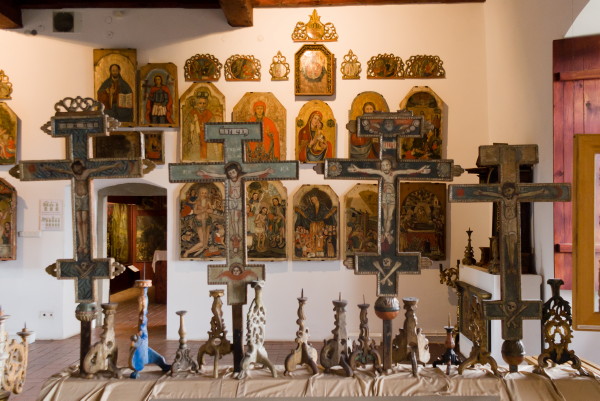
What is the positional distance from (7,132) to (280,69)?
4194 mm

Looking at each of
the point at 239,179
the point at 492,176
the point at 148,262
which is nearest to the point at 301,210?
the point at 492,176

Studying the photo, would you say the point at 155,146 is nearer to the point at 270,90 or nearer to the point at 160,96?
the point at 160,96

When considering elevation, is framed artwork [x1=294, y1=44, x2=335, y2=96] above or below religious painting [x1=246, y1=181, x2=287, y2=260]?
above

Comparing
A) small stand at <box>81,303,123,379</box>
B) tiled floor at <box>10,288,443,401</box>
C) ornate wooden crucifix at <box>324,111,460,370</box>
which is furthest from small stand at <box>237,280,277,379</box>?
tiled floor at <box>10,288,443,401</box>

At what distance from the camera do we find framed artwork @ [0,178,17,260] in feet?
25.9

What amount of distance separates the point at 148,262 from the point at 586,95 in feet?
41.2

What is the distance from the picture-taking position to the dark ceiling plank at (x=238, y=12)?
282 inches

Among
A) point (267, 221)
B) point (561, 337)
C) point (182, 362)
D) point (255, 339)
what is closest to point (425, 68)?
point (267, 221)

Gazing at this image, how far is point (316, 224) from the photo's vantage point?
7840 mm

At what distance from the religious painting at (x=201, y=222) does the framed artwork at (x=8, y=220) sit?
8.18ft

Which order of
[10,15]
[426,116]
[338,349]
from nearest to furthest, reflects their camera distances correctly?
[338,349] → [10,15] → [426,116]

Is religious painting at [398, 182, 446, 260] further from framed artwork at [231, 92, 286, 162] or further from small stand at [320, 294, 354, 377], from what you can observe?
small stand at [320, 294, 354, 377]

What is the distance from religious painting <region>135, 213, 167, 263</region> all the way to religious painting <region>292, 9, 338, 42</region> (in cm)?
894

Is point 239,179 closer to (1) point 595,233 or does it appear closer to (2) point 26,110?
(1) point 595,233
